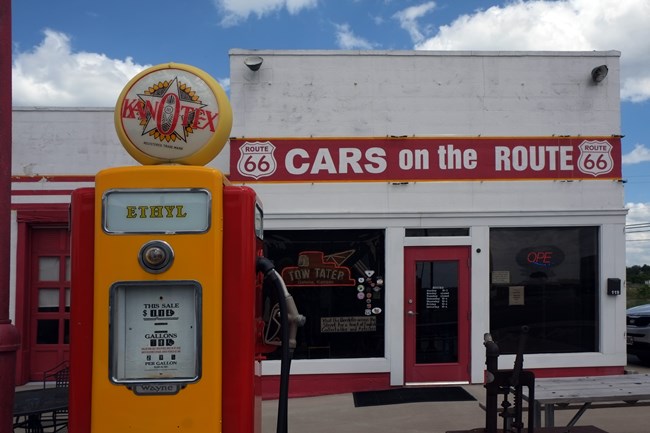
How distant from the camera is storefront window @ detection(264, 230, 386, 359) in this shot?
30.2ft

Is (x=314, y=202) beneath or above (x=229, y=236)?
above

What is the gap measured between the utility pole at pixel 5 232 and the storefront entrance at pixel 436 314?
5636 mm

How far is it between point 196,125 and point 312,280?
5.29 metres

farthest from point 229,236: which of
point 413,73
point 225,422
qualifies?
point 413,73

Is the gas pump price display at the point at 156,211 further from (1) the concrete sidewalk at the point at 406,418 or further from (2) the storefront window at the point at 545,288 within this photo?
(2) the storefront window at the point at 545,288

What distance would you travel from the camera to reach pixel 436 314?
9.30 metres

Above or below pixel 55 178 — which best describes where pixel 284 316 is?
below

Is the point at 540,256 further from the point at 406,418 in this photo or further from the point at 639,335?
the point at 639,335

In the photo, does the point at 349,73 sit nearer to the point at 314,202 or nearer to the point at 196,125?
the point at 314,202

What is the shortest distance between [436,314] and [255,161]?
312cm

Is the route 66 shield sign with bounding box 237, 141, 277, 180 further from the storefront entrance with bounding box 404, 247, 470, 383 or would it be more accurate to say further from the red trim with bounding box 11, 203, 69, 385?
the red trim with bounding box 11, 203, 69, 385

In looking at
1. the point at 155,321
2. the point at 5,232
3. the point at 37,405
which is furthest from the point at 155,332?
the point at 37,405

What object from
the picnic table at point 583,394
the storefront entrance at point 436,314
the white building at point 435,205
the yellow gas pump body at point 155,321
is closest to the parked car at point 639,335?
the white building at point 435,205

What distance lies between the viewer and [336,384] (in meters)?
9.12
